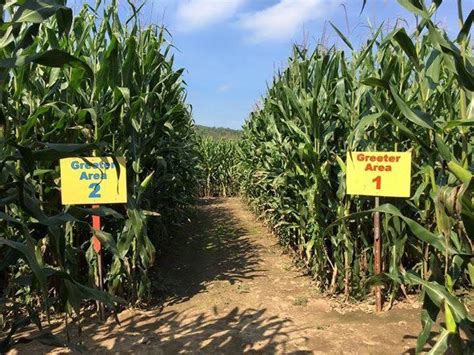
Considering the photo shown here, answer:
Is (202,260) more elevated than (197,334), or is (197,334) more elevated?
(202,260)

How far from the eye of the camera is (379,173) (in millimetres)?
3582

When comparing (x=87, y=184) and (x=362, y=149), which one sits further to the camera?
(x=362, y=149)

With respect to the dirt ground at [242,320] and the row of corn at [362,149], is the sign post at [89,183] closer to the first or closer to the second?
the dirt ground at [242,320]

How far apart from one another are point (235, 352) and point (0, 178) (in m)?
2.13

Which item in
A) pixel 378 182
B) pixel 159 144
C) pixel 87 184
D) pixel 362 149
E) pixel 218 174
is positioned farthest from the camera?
pixel 218 174

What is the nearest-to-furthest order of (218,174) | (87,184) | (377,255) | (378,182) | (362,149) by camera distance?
(87,184)
(378,182)
(377,255)
(362,149)
(218,174)

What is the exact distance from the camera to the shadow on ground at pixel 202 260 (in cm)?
474

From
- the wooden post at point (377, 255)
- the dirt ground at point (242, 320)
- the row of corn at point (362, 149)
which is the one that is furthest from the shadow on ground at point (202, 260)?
the wooden post at point (377, 255)

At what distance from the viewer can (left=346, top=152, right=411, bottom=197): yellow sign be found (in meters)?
3.50

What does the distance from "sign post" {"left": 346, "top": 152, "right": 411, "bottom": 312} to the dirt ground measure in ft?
1.87

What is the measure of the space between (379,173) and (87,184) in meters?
2.31

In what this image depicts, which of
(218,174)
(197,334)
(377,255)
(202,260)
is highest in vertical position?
(218,174)

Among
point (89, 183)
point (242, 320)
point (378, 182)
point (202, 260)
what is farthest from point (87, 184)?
point (202, 260)

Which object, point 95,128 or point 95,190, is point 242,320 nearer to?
point 95,190
